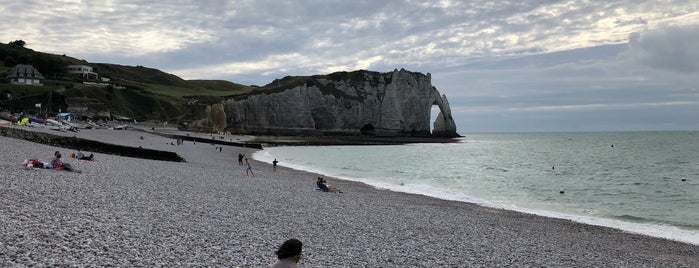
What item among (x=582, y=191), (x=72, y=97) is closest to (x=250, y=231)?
(x=582, y=191)

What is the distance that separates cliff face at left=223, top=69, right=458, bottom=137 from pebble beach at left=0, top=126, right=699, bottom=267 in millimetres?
106615

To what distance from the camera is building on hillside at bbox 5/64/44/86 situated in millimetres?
112812

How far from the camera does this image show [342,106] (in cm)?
13875

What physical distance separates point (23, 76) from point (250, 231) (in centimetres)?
12666

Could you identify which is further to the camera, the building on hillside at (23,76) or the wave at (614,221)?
the building on hillside at (23,76)

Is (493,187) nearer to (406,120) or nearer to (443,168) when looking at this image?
(443,168)

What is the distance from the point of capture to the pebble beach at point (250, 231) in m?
9.80

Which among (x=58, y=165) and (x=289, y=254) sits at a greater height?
(x=289, y=254)

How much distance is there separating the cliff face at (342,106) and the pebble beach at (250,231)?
106615 mm

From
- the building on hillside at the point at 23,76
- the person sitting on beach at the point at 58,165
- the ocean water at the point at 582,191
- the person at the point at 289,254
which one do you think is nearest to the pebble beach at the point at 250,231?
the person sitting on beach at the point at 58,165

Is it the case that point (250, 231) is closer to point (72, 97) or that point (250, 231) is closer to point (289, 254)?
point (289, 254)

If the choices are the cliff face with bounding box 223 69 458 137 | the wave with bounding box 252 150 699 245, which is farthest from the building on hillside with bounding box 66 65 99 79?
the wave with bounding box 252 150 699 245

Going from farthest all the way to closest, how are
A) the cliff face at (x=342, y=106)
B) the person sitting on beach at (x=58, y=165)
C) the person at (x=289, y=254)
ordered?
1. the cliff face at (x=342, y=106)
2. the person sitting on beach at (x=58, y=165)
3. the person at (x=289, y=254)

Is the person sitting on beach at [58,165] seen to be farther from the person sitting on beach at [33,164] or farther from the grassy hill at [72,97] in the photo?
the grassy hill at [72,97]
